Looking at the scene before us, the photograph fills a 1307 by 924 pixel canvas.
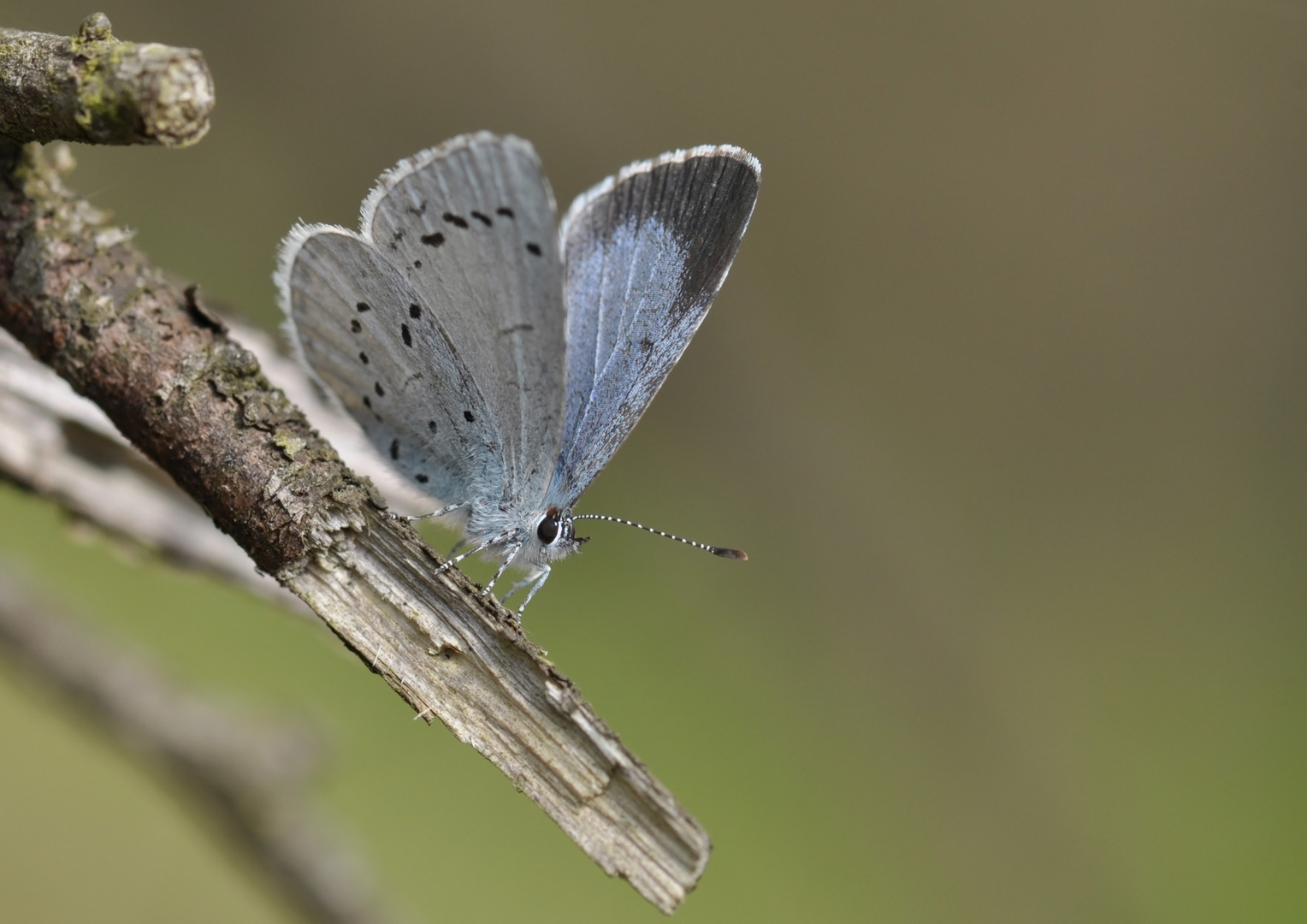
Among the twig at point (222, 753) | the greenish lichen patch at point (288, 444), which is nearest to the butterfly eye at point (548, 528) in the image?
the twig at point (222, 753)

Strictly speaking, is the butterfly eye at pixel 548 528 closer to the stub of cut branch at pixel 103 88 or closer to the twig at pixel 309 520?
Result: the twig at pixel 309 520

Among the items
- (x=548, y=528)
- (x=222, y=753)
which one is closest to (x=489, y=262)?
(x=548, y=528)

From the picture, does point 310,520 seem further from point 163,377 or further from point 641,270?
point 641,270

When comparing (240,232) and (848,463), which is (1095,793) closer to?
(848,463)

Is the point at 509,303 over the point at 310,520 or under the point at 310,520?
over

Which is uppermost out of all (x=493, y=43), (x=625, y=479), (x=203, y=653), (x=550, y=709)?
(x=493, y=43)

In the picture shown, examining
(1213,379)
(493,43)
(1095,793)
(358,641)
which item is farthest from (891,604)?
(358,641)
